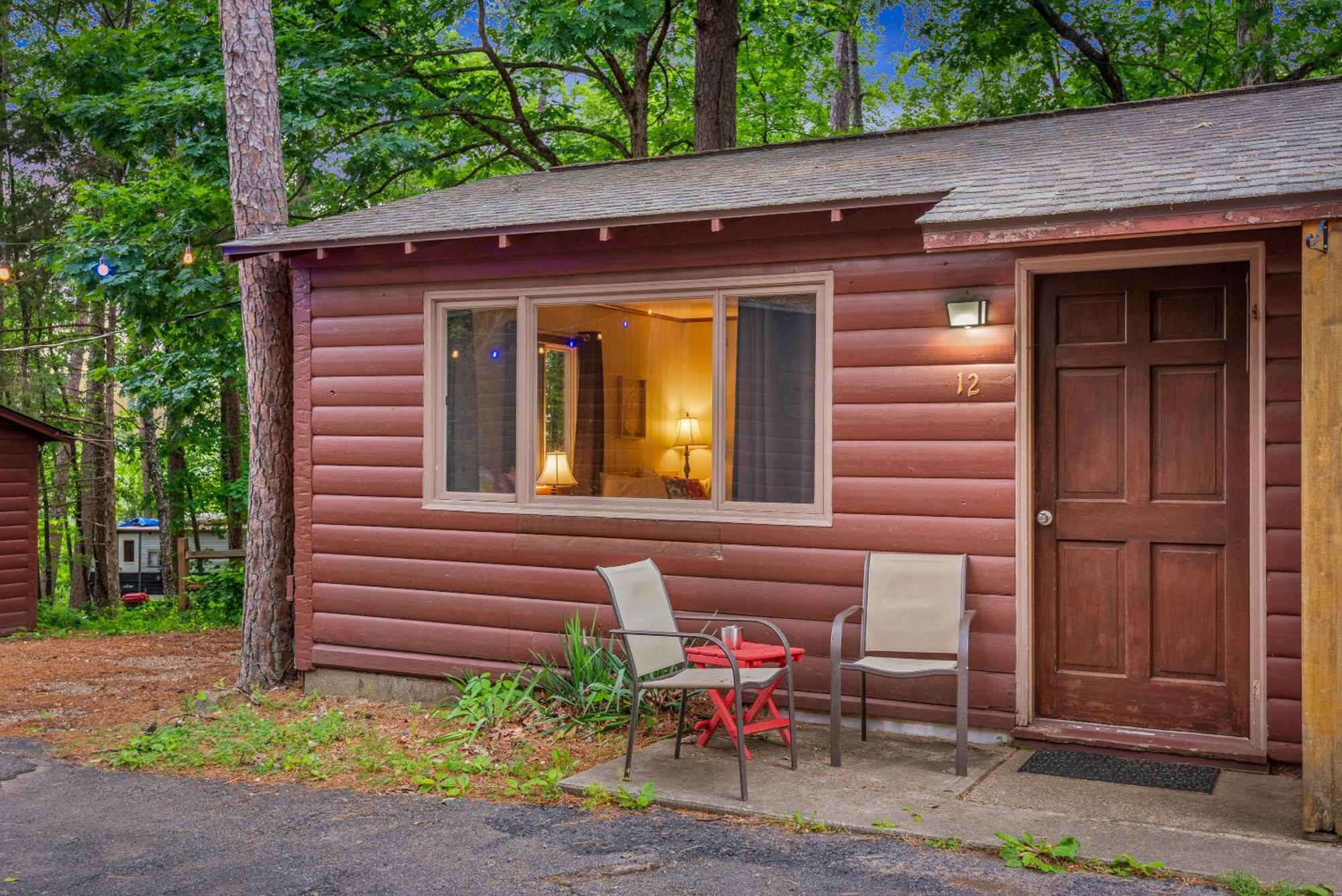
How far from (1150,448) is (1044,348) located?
66 cm

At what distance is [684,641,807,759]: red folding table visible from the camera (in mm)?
5059

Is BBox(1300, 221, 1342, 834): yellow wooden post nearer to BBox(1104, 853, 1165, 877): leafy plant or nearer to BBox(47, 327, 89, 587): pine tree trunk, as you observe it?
BBox(1104, 853, 1165, 877): leafy plant

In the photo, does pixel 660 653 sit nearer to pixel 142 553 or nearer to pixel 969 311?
pixel 969 311

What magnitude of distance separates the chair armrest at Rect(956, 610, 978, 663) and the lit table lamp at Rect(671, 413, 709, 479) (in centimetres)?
170

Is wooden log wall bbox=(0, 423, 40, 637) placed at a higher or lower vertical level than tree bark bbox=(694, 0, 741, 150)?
lower

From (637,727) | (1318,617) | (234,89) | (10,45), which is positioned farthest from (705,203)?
(10,45)

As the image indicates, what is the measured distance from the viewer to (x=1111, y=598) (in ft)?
17.3

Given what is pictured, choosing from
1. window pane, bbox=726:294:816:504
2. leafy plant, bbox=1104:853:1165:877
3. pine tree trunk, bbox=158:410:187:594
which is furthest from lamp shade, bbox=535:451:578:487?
pine tree trunk, bbox=158:410:187:594

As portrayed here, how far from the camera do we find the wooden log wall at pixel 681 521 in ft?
17.6

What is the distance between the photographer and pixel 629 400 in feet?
20.9

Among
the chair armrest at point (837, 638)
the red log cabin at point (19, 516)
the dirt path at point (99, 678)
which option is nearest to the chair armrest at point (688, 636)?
the chair armrest at point (837, 638)

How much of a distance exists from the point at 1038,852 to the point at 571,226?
145 inches

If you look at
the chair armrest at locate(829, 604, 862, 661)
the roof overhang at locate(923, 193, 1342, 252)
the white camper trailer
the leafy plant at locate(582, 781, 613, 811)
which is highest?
the roof overhang at locate(923, 193, 1342, 252)

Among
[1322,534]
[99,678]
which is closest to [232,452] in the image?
[99,678]
